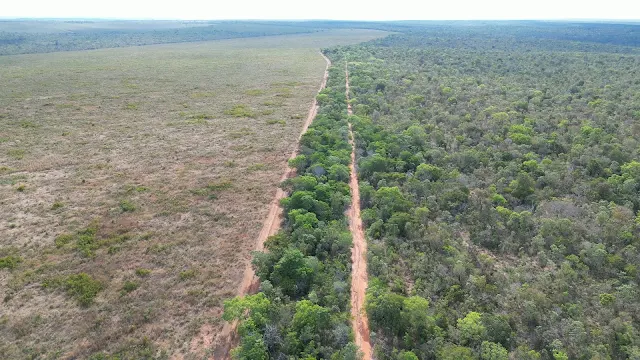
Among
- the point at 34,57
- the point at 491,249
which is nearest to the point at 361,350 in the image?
the point at 491,249

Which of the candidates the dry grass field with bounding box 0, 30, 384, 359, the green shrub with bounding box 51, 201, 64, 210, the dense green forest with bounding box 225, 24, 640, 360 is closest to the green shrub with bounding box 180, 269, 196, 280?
the dry grass field with bounding box 0, 30, 384, 359

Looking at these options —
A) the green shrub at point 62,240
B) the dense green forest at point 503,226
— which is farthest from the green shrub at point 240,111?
the green shrub at point 62,240

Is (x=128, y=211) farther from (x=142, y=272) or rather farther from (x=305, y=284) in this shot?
(x=305, y=284)

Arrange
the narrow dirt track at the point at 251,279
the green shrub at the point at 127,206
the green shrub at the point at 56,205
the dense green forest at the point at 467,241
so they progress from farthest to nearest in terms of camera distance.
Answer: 1. the green shrub at the point at 56,205
2. the green shrub at the point at 127,206
3. the narrow dirt track at the point at 251,279
4. the dense green forest at the point at 467,241

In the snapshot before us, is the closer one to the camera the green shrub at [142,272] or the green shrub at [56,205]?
the green shrub at [142,272]

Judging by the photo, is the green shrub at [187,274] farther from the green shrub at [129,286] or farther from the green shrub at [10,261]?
the green shrub at [10,261]

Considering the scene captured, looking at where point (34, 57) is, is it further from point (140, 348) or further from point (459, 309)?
point (459, 309)

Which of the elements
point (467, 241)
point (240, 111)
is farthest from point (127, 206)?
point (240, 111)
